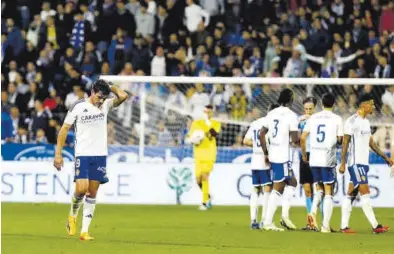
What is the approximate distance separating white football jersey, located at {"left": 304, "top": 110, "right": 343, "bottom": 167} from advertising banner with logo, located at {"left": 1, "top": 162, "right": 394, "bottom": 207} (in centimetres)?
803

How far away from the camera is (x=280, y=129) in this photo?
18875 millimetres

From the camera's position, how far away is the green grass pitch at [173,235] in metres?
15.4

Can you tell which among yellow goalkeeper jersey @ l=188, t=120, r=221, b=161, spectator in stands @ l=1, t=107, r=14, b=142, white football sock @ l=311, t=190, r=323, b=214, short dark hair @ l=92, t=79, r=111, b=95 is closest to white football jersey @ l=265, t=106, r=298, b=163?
white football sock @ l=311, t=190, r=323, b=214

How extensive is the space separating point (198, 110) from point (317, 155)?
31.5ft

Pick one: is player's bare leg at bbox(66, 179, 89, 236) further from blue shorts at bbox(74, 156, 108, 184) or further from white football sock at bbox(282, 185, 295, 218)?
white football sock at bbox(282, 185, 295, 218)

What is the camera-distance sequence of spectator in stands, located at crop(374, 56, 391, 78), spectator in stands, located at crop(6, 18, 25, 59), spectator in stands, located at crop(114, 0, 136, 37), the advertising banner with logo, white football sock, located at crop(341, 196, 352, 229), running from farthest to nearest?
spectator in stands, located at crop(114, 0, 136, 37), spectator in stands, located at crop(6, 18, 25, 59), spectator in stands, located at crop(374, 56, 391, 78), the advertising banner with logo, white football sock, located at crop(341, 196, 352, 229)

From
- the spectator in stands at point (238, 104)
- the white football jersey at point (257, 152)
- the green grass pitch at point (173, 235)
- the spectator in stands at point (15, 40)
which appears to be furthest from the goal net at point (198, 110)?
the white football jersey at point (257, 152)

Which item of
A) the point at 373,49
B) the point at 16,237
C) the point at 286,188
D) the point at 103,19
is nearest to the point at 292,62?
the point at 373,49

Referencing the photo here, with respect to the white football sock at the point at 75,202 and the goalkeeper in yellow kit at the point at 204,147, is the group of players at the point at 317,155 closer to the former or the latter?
the white football sock at the point at 75,202

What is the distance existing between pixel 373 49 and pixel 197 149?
725cm

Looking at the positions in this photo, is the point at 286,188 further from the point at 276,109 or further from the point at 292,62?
the point at 292,62

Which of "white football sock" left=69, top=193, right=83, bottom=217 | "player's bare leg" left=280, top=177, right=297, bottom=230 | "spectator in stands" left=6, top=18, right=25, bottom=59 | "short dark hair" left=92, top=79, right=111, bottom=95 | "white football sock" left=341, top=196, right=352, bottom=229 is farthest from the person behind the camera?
"spectator in stands" left=6, top=18, right=25, bottom=59

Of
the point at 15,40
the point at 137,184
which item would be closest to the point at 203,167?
the point at 137,184

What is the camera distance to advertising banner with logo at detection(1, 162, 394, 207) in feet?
89.1
